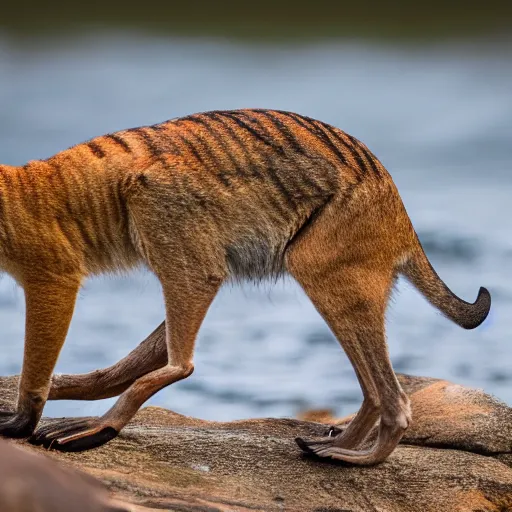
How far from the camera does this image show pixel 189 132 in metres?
4.47

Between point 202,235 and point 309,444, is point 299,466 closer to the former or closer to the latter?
point 309,444

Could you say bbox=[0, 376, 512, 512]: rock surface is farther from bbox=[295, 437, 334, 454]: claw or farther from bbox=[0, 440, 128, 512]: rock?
bbox=[0, 440, 128, 512]: rock

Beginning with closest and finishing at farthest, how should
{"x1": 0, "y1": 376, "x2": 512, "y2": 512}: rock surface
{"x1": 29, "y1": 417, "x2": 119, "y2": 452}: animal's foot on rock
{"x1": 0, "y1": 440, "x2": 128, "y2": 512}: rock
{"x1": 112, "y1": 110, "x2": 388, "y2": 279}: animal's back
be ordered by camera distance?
{"x1": 0, "y1": 440, "x2": 128, "y2": 512}: rock < {"x1": 0, "y1": 376, "x2": 512, "y2": 512}: rock surface < {"x1": 29, "y1": 417, "x2": 119, "y2": 452}: animal's foot on rock < {"x1": 112, "y1": 110, "x2": 388, "y2": 279}: animal's back

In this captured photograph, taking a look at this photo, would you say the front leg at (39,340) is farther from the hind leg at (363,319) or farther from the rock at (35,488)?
the rock at (35,488)

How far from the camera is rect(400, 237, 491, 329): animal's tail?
454cm

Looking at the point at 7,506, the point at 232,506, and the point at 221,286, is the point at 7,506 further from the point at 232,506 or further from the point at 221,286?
the point at 221,286

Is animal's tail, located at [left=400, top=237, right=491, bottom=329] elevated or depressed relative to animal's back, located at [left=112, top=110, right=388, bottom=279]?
depressed

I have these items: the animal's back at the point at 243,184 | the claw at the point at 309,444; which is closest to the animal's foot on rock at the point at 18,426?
the animal's back at the point at 243,184

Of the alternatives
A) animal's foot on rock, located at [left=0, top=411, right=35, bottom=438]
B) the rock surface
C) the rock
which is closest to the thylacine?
animal's foot on rock, located at [left=0, top=411, right=35, bottom=438]

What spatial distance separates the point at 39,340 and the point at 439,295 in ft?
5.78

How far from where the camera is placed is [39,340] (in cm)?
412

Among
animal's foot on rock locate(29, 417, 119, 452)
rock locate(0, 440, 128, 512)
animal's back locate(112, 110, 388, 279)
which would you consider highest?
animal's back locate(112, 110, 388, 279)

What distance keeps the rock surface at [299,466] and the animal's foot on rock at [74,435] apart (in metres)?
0.05

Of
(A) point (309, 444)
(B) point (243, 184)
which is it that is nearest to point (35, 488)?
(B) point (243, 184)
